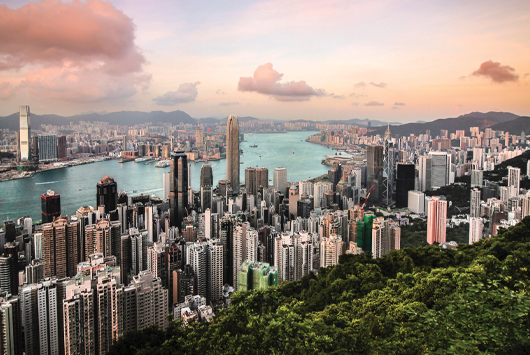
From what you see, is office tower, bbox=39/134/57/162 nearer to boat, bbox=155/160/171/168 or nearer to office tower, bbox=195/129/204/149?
boat, bbox=155/160/171/168

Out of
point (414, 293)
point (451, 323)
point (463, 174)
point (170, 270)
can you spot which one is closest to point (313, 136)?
point (463, 174)

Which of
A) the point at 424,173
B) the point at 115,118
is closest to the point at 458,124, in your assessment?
the point at 424,173

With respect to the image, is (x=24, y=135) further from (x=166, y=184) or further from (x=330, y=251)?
(x=330, y=251)

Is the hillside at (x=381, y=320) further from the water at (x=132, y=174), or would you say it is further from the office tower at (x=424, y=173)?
the office tower at (x=424, y=173)

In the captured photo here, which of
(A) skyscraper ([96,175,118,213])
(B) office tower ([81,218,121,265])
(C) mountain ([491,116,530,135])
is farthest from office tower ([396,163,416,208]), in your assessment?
(B) office tower ([81,218,121,265])

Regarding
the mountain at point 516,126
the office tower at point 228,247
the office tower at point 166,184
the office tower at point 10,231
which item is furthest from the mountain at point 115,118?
the mountain at point 516,126
